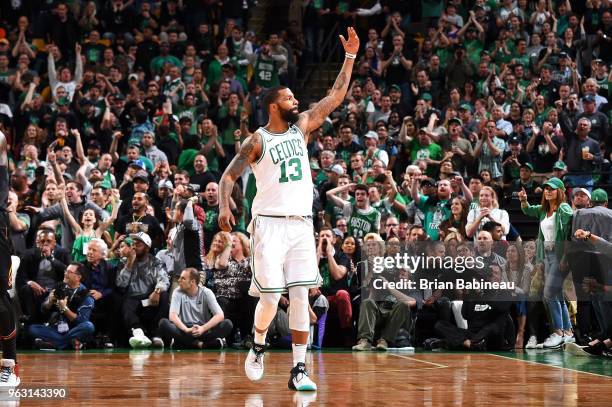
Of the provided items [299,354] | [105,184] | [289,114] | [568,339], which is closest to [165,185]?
[105,184]

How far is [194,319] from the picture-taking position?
1498 centimetres

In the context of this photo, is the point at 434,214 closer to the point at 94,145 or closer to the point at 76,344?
the point at 76,344

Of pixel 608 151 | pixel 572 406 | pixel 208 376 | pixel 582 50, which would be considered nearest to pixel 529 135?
pixel 608 151

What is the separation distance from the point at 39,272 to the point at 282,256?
23.7 feet

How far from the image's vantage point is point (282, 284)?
9.39 meters

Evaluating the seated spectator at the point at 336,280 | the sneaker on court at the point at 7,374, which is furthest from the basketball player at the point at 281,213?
the seated spectator at the point at 336,280

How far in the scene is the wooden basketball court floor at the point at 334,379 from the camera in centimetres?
835

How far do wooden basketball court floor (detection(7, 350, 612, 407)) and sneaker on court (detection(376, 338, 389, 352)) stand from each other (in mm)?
928

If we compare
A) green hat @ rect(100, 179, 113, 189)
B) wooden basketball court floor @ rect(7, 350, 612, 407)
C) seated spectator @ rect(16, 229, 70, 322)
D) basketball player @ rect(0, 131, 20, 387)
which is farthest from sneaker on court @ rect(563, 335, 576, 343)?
basketball player @ rect(0, 131, 20, 387)

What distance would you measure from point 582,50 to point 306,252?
522 inches

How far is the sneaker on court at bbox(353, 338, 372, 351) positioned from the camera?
1478 centimetres

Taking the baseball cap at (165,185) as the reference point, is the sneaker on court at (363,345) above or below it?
below

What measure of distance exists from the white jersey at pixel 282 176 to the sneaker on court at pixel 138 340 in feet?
19.8

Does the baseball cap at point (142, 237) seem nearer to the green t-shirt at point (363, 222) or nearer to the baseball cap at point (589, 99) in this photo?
the green t-shirt at point (363, 222)
